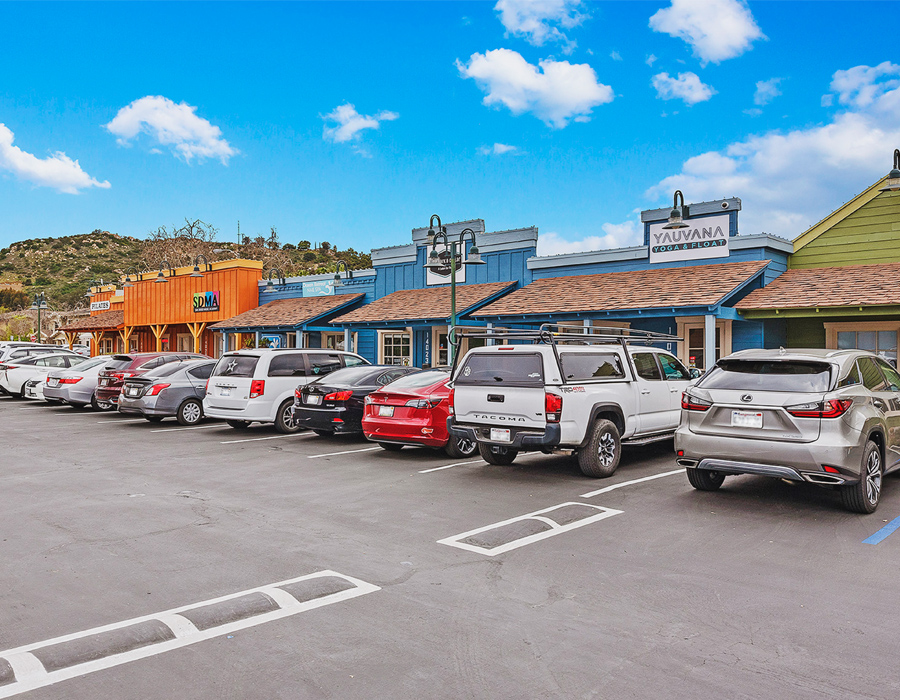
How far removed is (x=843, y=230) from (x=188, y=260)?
55.7 m

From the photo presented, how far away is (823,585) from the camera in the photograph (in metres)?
5.12

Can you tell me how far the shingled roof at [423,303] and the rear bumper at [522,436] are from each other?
11081mm

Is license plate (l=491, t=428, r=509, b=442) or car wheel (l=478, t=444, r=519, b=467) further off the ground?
license plate (l=491, t=428, r=509, b=442)

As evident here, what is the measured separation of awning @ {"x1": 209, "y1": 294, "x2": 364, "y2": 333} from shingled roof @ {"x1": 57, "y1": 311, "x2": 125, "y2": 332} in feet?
37.1

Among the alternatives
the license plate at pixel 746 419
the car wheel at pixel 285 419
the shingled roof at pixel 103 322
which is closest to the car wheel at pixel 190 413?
the car wheel at pixel 285 419

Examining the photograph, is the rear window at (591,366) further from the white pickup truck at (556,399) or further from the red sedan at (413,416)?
the red sedan at (413,416)

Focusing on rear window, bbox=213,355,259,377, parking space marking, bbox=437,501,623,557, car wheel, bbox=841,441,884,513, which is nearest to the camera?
parking space marking, bbox=437,501,623,557

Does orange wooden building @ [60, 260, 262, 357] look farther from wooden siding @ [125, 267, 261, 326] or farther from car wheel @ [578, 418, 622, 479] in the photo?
car wheel @ [578, 418, 622, 479]

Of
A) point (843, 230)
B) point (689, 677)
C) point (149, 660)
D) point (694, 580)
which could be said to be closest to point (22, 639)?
point (149, 660)

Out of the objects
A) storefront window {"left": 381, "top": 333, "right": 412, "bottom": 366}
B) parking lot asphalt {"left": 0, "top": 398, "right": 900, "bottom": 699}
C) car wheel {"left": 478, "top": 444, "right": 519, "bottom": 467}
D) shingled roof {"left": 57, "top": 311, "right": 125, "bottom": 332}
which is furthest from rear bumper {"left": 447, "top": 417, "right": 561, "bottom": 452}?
shingled roof {"left": 57, "top": 311, "right": 125, "bottom": 332}

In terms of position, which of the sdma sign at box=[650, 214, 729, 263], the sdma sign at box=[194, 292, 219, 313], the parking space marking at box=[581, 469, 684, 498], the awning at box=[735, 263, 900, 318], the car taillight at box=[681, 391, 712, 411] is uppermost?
the sdma sign at box=[650, 214, 729, 263]

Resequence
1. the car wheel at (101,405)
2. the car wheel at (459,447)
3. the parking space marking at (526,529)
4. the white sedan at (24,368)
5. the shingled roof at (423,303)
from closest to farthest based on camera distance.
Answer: the parking space marking at (526,529)
the car wheel at (459,447)
the car wheel at (101,405)
the shingled roof at (423,303)
the white sedan at (24,368)

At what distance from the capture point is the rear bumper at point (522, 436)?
8.73 metres

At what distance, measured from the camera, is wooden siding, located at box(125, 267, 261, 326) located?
3128 centimetres
